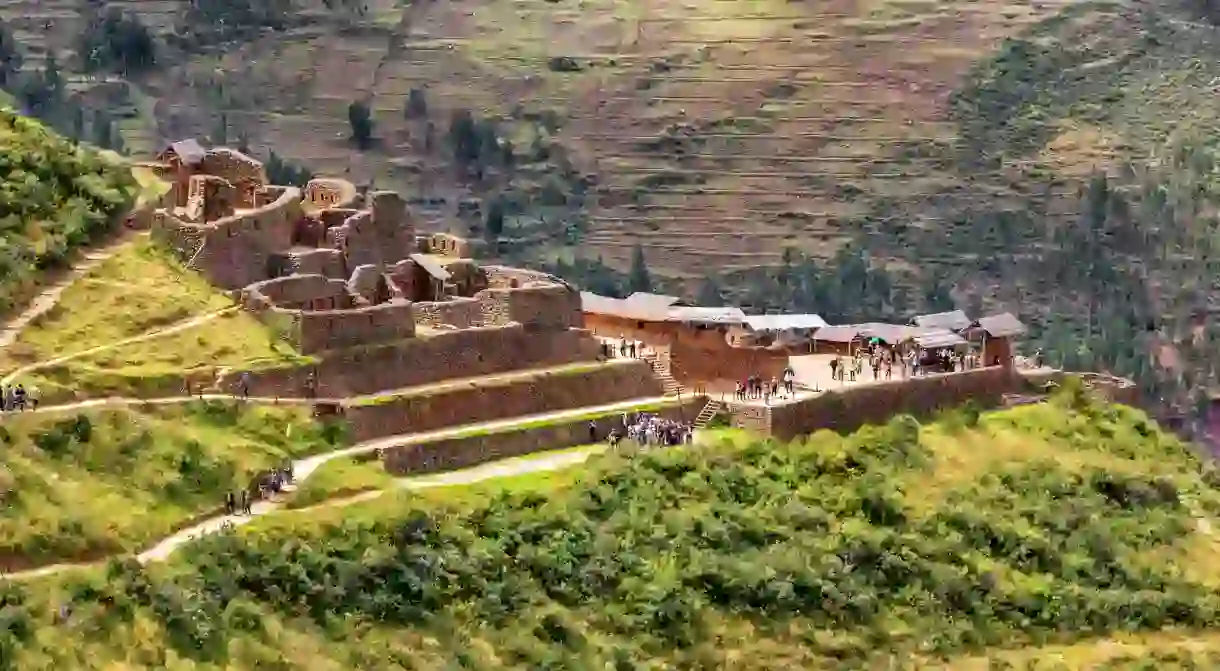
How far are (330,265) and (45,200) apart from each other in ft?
18.6

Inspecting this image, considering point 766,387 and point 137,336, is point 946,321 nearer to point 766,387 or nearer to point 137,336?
point 766,387

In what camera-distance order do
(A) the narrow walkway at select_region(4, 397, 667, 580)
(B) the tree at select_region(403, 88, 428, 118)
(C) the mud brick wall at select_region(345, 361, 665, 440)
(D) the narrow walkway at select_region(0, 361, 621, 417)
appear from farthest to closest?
(B) the tree at select_region(403, 88, 428, 118)
(C) the mud brick wall at select_region(345, 361, 665, 440)
(D) the narrow walkway at select_region(0, 361, 621, 417)
(A) the narrow walkway at select_region(4, 397, 667, 580)

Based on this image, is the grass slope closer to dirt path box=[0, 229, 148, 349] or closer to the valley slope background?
dirt path box=[0, 229, 148, 349]

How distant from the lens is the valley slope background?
93000mm

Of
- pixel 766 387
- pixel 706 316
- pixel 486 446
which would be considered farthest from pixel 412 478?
pixel 706 316

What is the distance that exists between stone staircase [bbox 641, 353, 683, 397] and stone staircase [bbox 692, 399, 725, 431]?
938 millimetres

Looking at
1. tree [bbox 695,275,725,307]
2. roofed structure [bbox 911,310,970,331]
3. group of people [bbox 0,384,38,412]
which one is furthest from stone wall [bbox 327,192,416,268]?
tree [bbox 695,275,725,307]

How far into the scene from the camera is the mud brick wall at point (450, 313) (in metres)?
41.4

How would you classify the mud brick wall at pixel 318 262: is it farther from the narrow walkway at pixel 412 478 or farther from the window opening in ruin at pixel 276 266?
the narrow walkway at pixel 412 478

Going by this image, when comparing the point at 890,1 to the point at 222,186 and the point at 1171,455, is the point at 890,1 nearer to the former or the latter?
the point at 1171,455

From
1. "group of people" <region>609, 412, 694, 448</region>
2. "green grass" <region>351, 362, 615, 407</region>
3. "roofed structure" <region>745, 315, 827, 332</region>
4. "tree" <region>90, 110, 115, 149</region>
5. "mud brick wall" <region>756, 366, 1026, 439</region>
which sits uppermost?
"green grass" <region>351, 362, 615, 407</region>

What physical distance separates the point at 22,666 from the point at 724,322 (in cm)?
2157

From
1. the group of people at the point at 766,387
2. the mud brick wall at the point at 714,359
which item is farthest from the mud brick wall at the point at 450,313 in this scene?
the group of people at the point at 766,387

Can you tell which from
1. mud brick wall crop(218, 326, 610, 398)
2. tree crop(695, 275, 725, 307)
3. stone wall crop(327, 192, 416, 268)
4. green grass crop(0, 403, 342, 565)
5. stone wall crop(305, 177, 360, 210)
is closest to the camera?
green grass crop(0, 403, 342, 565)
